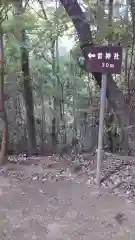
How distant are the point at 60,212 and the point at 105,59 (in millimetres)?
1574

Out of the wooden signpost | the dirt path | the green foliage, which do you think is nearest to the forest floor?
the dirt path

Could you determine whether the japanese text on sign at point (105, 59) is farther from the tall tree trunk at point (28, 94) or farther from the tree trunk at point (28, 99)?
the tree trunk at point (28, 99)

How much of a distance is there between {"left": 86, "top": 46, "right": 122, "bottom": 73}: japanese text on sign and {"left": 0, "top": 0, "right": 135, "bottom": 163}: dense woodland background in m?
0.56

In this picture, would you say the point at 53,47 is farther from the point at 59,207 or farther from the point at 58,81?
the point at 59,207

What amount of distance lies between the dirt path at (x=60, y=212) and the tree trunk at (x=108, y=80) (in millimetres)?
1030

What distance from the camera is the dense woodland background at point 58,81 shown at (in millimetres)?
4277

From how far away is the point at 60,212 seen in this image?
3074 millimetres

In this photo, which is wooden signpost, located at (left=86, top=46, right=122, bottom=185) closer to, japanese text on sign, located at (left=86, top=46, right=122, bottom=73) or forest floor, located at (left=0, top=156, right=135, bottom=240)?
japanese text on sign, located at (left=86, top=46, right=122, bottom=73)

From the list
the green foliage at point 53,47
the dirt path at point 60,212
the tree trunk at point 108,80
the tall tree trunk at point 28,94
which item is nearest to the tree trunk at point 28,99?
the tall tree trunk at point 28,94

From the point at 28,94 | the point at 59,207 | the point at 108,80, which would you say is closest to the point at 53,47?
the point at 28,94

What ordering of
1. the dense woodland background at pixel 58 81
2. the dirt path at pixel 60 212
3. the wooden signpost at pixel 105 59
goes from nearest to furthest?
1. the dirt path at pixel 60 212
2. the wooden signpost at pixel 105 59
3. the dense woodland background at pixel 58 81

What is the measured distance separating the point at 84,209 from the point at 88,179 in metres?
0.74

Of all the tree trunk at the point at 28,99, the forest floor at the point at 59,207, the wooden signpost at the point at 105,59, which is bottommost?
the forest floor at the point at 59,207

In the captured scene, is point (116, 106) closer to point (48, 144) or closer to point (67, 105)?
point (67, 105)
